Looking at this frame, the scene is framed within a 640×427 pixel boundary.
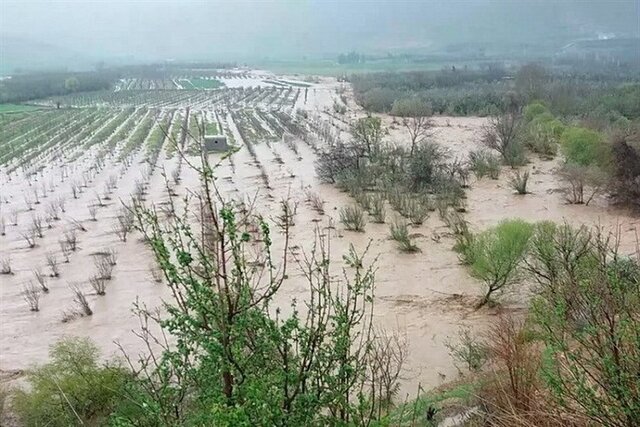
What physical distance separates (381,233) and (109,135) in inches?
1097

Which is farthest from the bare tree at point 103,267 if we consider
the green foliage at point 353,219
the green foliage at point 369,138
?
the green foliage at point 369,138

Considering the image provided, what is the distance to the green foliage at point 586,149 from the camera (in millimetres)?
25938

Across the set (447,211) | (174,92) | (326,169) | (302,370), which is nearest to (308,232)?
(447,211)

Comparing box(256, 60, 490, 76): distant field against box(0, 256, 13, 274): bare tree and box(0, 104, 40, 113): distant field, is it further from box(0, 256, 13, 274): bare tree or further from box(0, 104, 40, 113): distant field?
box(0, 256, 13, 274): bare tree

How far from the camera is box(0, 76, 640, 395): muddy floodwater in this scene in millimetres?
15523

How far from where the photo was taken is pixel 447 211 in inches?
960

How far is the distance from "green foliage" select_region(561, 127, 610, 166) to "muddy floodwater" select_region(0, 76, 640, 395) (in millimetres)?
1490

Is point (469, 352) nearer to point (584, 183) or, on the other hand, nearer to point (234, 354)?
point (234, 354)

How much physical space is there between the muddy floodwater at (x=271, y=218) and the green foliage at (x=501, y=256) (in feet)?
2.35

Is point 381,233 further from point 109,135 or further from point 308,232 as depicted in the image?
point 109,135

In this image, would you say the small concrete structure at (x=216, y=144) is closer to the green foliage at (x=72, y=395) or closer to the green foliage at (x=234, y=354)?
the green foliage at (x=72, y=395)

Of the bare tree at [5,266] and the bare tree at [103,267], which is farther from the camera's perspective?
the bare tree at [5,266]

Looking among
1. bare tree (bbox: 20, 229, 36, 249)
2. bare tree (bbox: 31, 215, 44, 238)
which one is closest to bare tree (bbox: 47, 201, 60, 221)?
bare tree (bbox: 31, 215, 44, 238)

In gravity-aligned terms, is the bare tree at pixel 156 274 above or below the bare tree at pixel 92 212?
below
